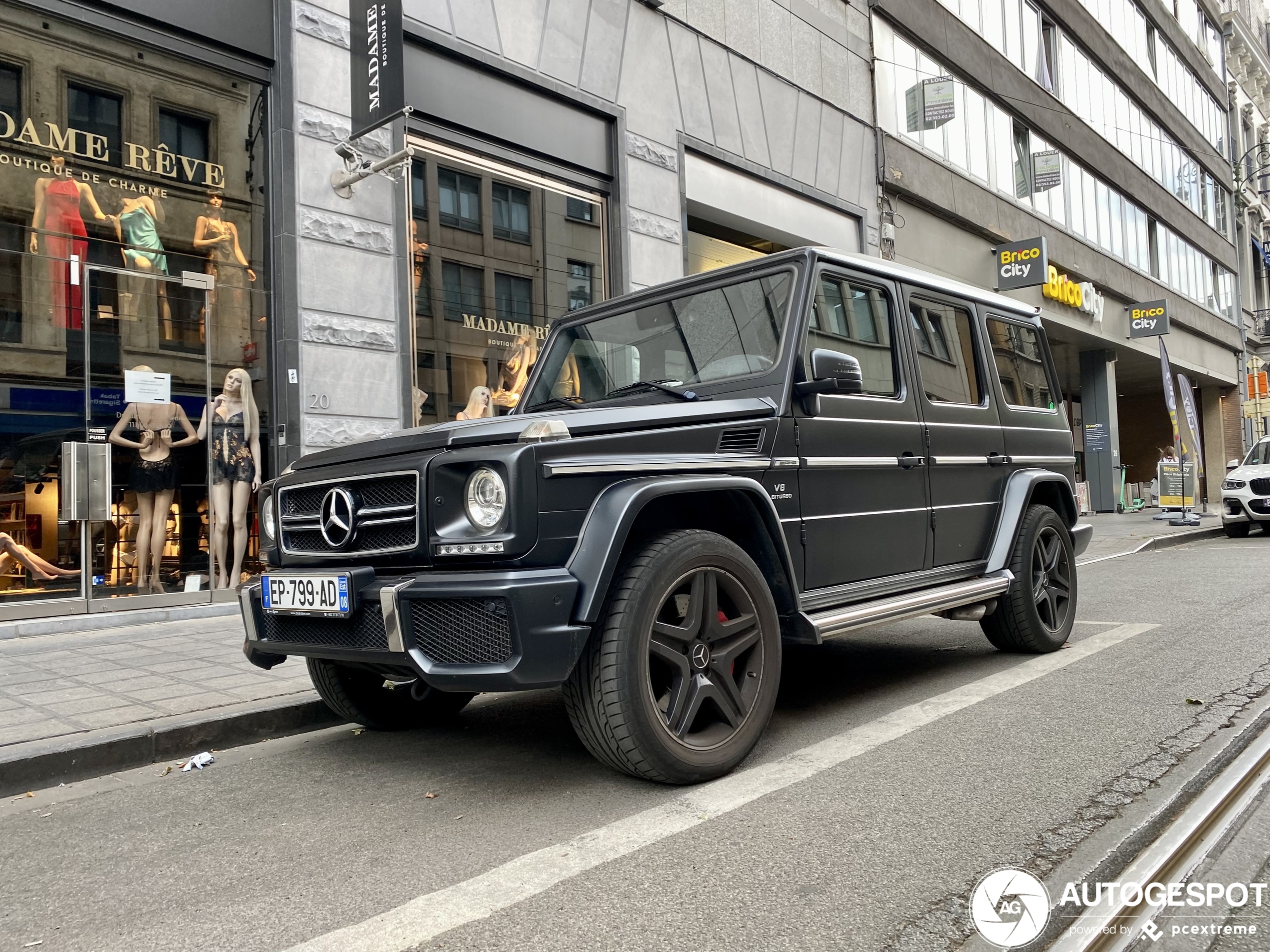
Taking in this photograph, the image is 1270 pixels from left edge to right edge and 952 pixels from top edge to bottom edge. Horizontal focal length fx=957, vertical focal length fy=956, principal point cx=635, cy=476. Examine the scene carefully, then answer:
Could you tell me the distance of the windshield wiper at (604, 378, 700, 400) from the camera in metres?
3.93

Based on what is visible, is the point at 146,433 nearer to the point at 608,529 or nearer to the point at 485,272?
the point at 485,272

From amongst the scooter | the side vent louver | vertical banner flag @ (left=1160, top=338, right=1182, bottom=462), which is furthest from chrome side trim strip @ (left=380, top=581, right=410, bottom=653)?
the scooter

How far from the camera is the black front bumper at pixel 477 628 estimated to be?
289 centimetres

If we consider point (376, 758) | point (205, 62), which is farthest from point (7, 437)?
point (376, 758)

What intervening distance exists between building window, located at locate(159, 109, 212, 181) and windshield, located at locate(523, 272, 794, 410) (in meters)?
5.58

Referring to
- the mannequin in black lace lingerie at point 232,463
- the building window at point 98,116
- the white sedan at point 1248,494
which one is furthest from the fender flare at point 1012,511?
the white sedan at point 1248,494

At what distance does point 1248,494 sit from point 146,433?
15.7m

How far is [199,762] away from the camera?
13.1ft

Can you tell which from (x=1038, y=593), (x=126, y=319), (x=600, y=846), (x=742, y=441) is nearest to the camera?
(x=600, y=846)

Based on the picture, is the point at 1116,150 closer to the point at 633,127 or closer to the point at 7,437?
the point at 633,127

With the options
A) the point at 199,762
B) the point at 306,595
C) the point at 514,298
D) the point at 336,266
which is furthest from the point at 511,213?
the point at 306,595

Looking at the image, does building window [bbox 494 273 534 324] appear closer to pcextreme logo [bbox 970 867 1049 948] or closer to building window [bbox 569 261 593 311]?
building window [bbox 569 261 593 311]

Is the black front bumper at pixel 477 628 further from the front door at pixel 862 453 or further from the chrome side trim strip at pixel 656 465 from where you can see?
the front door at pixel 862 453

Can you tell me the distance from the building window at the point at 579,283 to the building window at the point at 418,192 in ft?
6.74
